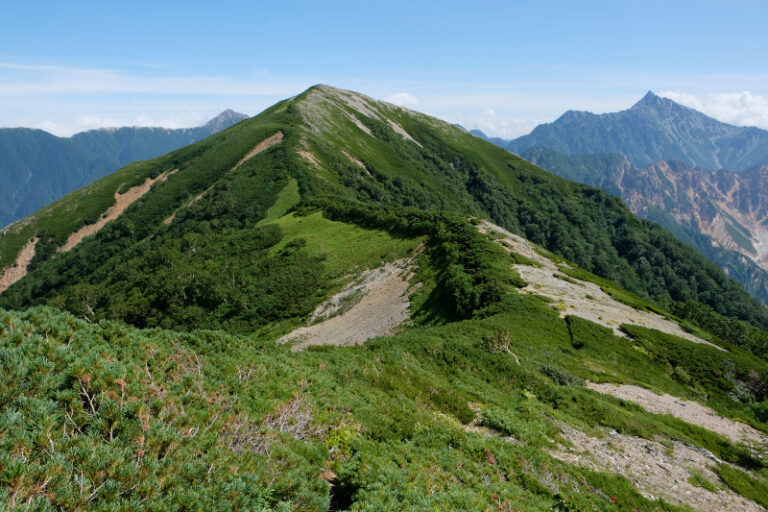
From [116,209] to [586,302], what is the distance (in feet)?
492

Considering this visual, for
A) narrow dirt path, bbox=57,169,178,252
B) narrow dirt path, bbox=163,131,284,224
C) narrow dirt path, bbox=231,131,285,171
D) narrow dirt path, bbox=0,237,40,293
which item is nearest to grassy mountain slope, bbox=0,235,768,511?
narrow dirt path, bbox=163,131,284,224

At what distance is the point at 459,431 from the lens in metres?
13.9

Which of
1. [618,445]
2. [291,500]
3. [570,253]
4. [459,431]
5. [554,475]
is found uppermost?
[291,500]

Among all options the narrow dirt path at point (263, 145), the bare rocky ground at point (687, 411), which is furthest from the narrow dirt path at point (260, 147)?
the bare rocky ground at point (687, 411)

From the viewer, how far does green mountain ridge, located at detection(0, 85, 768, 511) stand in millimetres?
6734

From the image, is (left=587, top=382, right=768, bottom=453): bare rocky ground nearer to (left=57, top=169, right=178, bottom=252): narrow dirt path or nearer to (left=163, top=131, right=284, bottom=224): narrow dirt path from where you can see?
(left=163, top=131, right=284, bottom=224): narrow dirt path

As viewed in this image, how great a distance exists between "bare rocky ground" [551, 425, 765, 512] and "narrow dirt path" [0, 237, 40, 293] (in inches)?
5913

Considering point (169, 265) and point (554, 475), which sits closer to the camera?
point (554, 475)

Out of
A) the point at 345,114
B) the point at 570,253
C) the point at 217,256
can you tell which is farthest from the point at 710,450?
the point at 345,114

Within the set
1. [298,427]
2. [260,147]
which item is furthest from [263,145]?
[298,427]

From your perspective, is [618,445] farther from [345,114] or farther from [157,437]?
[345,114]

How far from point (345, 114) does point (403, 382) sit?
170591mm

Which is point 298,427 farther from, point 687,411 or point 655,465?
point 687,411

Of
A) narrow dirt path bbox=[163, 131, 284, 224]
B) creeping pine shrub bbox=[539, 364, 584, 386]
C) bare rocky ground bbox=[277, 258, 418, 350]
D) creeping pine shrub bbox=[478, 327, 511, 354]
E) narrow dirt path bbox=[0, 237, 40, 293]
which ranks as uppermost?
narrow dirt path bbox=[163, 131, 284, 224]
